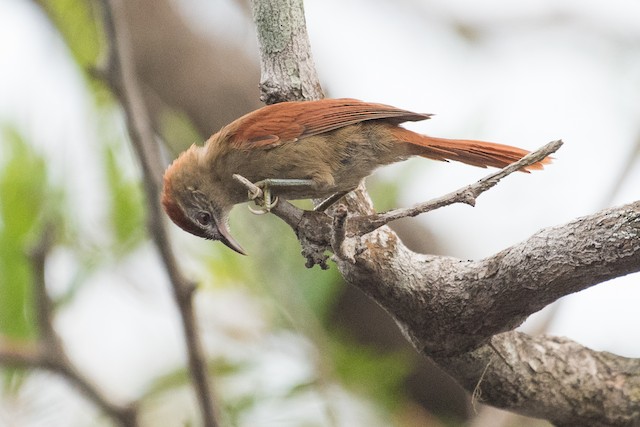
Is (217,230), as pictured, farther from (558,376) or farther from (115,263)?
(558,376)

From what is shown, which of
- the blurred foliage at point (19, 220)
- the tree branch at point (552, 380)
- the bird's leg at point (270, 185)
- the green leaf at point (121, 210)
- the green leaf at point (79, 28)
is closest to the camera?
the tree branch at point (552, 380)

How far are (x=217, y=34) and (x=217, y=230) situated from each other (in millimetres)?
3477

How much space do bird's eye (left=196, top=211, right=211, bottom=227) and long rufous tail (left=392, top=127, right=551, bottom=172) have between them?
768 mm

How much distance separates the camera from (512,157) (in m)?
3.14

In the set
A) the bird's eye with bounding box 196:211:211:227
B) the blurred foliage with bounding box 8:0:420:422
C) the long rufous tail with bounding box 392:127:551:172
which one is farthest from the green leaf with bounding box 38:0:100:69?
the long rufous tail with bounding box 392:127:551:172

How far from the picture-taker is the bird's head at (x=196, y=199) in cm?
341

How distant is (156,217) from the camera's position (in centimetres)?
284

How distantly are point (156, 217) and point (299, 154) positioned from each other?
63 centimetres

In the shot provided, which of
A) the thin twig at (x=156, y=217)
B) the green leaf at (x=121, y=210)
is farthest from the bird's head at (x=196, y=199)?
the green leaf at (x=121, y=210)

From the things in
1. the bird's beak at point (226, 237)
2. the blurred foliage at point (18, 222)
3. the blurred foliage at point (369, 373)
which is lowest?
the blurred foliage at point (369, 373)

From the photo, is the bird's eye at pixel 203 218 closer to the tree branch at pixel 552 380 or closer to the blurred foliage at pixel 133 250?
the blurred foliage at pixel 133 250

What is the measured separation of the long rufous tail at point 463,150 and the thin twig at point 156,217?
3.02 ft

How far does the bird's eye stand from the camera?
11.2ft

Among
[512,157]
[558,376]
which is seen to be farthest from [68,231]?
[558,376]
